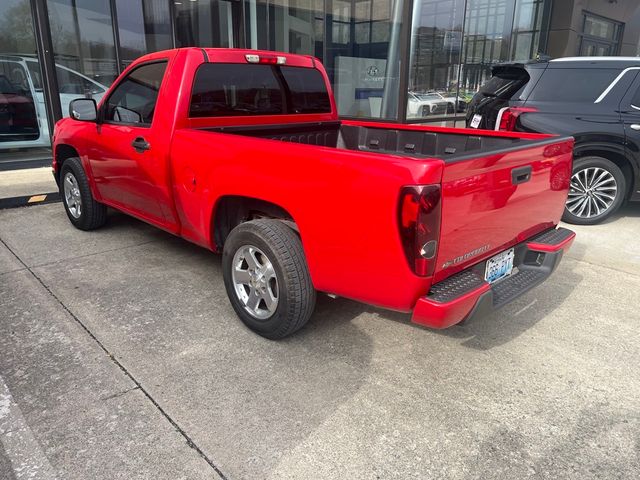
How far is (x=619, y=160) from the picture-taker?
583 cm

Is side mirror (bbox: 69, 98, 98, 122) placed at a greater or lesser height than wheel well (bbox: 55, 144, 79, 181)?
greater

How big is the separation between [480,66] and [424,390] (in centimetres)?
1140

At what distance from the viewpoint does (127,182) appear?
426cm

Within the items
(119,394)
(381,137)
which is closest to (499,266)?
(381,137)

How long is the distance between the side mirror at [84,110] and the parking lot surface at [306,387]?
1.39 m

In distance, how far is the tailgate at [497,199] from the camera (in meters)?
2.44

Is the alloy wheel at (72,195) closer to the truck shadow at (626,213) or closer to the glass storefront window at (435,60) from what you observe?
the truck shadow at (626,213)

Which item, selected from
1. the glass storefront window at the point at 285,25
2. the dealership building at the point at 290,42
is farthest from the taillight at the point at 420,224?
the glass storefront window at the point at 285,25

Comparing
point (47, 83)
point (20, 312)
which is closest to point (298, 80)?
point (20, 312)

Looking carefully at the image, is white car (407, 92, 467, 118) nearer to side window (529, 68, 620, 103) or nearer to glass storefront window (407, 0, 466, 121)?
glass storefront window (407, 0, 466, 121)

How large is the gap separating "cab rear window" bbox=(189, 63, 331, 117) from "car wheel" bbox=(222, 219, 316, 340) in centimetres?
119

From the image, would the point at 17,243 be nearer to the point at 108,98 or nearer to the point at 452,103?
the point at 108,98

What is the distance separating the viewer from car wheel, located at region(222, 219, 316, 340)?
9.50 ft

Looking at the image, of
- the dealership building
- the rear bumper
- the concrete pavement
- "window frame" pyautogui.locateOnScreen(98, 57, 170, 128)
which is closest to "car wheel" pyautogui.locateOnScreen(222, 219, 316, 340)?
the rear bumper
